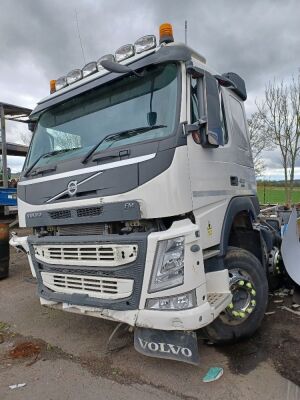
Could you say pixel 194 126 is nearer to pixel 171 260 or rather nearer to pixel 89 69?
pixel 171 260

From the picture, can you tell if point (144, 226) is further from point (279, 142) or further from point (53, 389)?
point (279, 142)

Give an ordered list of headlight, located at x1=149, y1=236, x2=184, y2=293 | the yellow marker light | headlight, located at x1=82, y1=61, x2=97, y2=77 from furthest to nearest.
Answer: the yellow marker light → headlight, located at x1=82, y1=61, x2=97, y2=77 → headlight, located at x1=149, y1=236, x2=184, y2=293

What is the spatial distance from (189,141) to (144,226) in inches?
31.4

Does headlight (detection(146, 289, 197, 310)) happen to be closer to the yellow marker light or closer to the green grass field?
the yellow marker light

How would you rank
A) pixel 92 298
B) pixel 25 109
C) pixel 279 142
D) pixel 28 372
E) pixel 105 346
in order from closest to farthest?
pixel 92 298 → pixel 28 372 → pixel 105 346 → pixel 25 109 → pixel 279 142

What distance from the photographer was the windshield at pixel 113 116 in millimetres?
3008

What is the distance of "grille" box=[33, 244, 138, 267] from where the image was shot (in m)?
2.82

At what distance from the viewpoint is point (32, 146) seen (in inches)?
159

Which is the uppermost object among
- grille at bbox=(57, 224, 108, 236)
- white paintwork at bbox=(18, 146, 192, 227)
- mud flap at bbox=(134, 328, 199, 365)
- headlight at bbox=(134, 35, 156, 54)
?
headlight at bbox=(134, 35, 156, 54)

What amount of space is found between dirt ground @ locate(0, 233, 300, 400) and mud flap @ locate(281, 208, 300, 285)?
70 cm

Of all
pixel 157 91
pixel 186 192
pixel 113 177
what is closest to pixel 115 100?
pixel 157 91

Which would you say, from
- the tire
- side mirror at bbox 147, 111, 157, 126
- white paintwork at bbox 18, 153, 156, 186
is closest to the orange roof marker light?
side mirror at bbox 147, 111, 157, 126

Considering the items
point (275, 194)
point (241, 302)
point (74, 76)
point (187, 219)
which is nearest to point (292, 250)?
point (241, 302)

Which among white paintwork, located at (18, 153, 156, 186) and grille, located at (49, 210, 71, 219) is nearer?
white paintwork, located at (18, 153, 156, 186)
